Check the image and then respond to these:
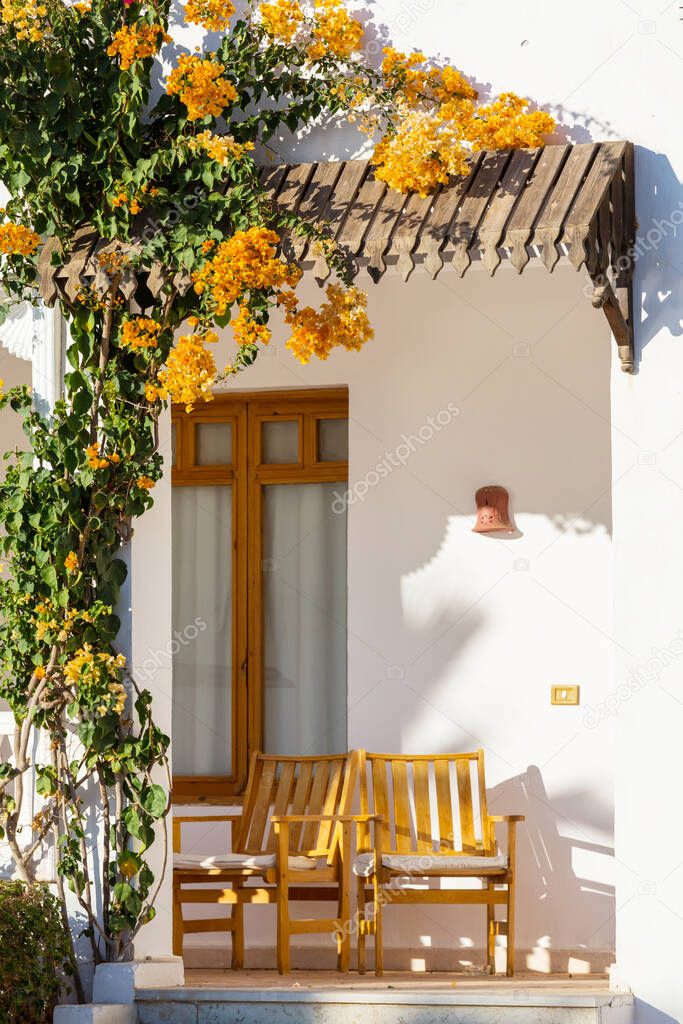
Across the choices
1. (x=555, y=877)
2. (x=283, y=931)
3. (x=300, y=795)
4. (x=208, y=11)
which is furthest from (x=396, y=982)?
(x=208, y=11)

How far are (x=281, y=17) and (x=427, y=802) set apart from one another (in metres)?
3.34

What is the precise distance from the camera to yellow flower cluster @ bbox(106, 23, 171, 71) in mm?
5266

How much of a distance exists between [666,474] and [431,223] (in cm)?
121

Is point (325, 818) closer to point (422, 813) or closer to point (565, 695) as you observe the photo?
point (422, 813)

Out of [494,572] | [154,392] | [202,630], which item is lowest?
[202,630]

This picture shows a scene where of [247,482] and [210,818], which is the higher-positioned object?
[247,482]

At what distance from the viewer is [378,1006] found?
4.96 metres

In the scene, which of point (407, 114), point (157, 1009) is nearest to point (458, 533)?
point (407, 114)

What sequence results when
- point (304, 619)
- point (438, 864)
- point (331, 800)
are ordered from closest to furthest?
point (438, 864) → point (331, 800) → point (304, 619)

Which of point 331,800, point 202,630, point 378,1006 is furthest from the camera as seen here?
point 202,630

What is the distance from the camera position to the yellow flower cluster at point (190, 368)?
5.08 m

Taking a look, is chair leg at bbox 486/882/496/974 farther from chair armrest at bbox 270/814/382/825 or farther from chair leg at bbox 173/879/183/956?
chair leg at bbox 173/879/183/956

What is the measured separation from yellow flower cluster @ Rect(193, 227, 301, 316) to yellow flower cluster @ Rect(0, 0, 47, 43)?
1072 mm

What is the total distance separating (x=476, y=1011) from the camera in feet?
16.1
